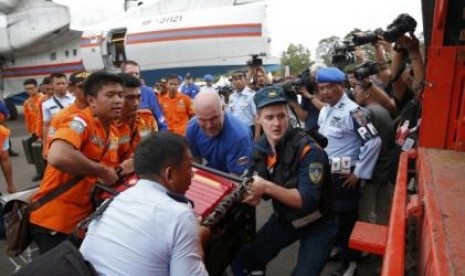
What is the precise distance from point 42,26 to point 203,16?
7.65 m

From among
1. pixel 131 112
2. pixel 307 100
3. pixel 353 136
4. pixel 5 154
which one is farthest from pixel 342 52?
pixel 5 154

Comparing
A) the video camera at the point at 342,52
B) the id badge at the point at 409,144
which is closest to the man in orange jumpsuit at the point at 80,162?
the video camera at the point at 342,52

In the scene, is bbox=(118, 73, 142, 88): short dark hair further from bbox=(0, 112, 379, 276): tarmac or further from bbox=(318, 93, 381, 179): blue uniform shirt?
bbox=(318, 93, 381, 179): blue uniform shirt

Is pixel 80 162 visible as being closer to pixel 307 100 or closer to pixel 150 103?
pixel 150 103

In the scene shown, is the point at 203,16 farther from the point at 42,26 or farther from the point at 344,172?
the point at 344,172

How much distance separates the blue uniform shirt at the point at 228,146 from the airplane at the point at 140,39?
1014 centimetres

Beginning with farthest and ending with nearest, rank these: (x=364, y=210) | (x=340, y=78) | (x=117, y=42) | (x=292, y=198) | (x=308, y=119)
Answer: (x=117, y=42), (x=308, y=119), (x=364, y=210), (x=340, y=78), (x=292, y=198)

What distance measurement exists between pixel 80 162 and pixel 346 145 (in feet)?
6.69

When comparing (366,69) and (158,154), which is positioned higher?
(366,69)

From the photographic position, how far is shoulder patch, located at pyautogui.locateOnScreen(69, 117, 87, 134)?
87.2 inches

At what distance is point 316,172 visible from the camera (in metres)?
2.23

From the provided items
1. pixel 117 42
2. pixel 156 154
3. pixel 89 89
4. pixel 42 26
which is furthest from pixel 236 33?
pixel 156 154

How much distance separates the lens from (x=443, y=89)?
2.28m

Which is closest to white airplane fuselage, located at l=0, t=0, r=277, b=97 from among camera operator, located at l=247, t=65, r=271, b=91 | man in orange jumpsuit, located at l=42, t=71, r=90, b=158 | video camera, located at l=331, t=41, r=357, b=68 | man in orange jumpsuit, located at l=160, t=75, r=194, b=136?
man in orange jumpsuit, located at l=160, t=75, r=194, b=136
